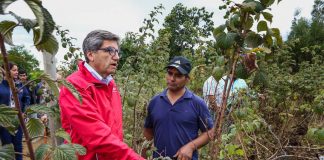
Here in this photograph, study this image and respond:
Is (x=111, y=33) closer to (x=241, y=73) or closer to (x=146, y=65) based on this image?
(x=241, y=73)

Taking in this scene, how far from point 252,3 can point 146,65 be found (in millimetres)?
2547

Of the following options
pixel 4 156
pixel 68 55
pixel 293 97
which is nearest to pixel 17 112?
pixel 4 156

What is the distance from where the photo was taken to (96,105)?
2.15 m

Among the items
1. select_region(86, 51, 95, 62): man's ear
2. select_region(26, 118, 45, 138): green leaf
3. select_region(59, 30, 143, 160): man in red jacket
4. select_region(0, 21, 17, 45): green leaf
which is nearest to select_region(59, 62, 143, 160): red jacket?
select_region(59, 30, 143, 160): man in red jacket

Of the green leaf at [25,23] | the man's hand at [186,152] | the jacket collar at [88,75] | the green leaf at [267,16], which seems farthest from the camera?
the man's hand at [186,152]

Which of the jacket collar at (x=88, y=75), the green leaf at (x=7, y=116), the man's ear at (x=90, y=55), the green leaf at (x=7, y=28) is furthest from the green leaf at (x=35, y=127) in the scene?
the man's ear at (x=90, y=55)

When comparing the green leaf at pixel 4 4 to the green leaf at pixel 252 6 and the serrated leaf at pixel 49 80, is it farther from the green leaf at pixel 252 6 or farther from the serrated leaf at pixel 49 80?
the green leaf at pixel 252 6

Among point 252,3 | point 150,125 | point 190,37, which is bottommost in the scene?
point 150,125

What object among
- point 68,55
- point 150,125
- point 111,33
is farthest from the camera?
point 68,55

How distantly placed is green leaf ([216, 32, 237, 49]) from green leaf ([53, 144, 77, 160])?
993 mm

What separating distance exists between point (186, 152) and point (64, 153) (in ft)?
6.30

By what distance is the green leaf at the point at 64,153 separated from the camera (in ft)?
4.08

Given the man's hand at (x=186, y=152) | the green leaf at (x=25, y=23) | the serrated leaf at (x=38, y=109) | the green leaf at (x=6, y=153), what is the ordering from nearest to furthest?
the green leaf at (x=25, y=23) < the green leaf at (x=6, y=153) < the serrated leaf at (x=38, y=109) < the man's hand at (x=186, y=152)

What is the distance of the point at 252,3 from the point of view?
73.0 inches
